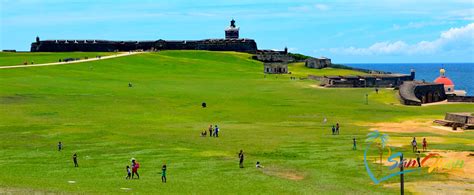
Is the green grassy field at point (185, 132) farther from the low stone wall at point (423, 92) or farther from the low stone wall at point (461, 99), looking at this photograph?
the low stone wall at point (461, 99)

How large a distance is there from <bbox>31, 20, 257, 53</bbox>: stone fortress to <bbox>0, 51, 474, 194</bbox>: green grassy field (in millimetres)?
58608

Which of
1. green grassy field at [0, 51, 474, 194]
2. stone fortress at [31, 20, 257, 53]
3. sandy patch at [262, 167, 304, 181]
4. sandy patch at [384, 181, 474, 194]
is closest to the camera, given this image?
sandy patch at [384, 181, 474, 194]

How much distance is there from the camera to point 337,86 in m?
101

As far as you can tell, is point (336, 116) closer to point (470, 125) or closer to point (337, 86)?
point (470, 125)

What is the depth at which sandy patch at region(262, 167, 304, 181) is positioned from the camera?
3584 cm

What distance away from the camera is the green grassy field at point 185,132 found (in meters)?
34.6

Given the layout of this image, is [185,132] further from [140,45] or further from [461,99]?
[140,45]

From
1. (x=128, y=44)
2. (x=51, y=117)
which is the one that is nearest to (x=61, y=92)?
(x=51, y=117)

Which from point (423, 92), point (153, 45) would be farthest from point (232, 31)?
point (423, 92)

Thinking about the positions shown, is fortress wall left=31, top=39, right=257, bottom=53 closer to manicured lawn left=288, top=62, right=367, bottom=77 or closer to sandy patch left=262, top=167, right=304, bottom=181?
manicured lawn left=288, top=62, right=367, bottom=77

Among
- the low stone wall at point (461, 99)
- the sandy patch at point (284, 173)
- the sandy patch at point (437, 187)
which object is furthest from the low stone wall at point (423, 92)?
the sandy patch at point (437, 187)

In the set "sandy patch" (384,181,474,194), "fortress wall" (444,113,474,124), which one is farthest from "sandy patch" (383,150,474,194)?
"fortress wall" (444,113,474,124)

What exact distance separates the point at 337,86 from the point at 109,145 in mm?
60445

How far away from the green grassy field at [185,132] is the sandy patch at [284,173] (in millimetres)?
53
